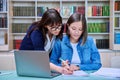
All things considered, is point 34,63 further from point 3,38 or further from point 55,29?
point 3,38

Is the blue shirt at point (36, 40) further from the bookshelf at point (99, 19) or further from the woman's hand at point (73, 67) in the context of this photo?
the bookshelf at point (99, 19)

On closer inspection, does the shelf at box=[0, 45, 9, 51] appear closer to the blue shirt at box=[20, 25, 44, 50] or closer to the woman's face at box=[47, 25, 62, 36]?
the blue shirt at box=[20, 25, 44, 50]

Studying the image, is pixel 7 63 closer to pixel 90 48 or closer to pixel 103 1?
pixel 103 1

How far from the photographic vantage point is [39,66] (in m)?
1.87

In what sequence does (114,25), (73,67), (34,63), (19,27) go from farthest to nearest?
1. (19,27)
2. (114,25)
3. (73,67)
4. (34,63)

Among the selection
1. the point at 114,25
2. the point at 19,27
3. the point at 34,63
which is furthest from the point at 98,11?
the point at 34,63

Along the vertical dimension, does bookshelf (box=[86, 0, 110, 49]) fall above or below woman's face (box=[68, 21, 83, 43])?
above

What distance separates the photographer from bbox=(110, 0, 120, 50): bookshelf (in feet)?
14.8

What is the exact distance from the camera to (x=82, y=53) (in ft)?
7.62

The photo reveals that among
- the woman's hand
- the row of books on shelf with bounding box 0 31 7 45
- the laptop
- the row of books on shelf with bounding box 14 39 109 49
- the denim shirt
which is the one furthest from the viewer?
the row of books on shelf with bounding box 14 39 109 49

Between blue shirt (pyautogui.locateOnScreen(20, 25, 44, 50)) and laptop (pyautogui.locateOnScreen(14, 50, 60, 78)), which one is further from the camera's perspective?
blue shirt (pyautogui.locateOnScreen(20, 25, 44, 50))

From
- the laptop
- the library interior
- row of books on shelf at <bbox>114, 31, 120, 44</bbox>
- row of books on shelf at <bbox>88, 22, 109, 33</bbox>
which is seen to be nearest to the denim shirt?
the laptop

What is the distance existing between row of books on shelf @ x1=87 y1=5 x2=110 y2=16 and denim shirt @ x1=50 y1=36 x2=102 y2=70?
2421 mm

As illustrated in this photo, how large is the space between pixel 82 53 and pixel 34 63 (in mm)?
605
